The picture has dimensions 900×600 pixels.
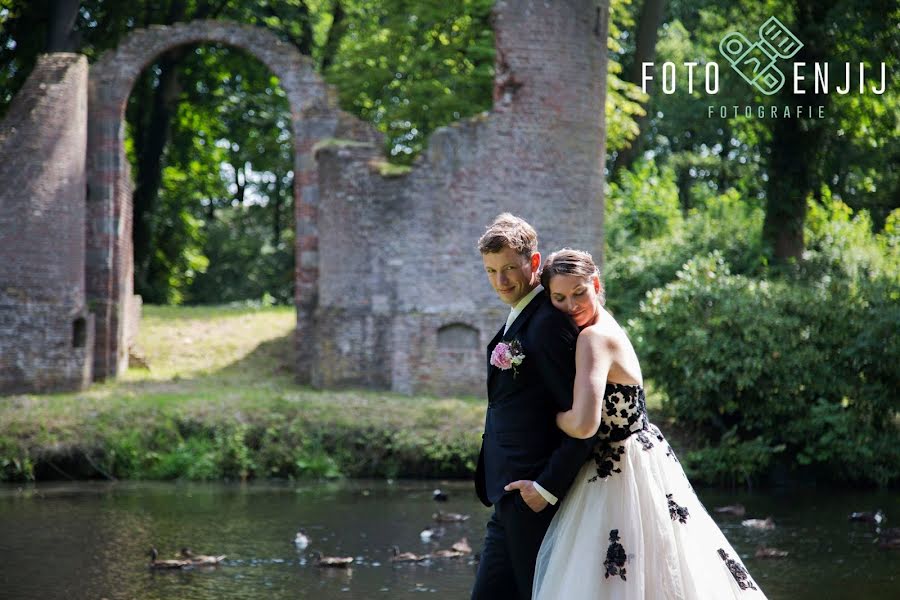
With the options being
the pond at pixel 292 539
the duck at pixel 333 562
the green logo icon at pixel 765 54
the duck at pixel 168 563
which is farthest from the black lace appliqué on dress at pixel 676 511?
the green logo icon at pixel 765 54

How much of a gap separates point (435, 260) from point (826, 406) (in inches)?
293

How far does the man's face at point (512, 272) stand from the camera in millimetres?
5480

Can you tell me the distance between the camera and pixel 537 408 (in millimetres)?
5375

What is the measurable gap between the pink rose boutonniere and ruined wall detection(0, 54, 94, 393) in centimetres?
1669

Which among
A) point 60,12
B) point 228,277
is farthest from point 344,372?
point 228,277

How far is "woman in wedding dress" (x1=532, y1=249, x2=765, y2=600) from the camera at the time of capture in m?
5.27

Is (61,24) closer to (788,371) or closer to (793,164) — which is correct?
(793,164)

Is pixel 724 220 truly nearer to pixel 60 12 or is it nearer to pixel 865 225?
pixel 865 225

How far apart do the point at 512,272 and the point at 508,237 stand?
181 millimetres

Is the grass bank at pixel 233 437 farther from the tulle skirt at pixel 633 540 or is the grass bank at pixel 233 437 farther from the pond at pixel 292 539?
the tulle skirt at pixel 633 540

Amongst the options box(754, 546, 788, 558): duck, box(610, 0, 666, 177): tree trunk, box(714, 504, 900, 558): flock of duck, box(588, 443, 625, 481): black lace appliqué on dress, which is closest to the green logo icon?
box(610, 0, 666, 177): tree trunk

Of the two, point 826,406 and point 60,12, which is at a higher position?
point 60,12

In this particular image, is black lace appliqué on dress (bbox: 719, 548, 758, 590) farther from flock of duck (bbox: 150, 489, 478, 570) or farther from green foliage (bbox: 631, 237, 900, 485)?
green foliage (bbox: 631, 237, 900, 485)

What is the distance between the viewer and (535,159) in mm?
20750
